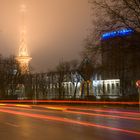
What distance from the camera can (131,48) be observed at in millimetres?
52719

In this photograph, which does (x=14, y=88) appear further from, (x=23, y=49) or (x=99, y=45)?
(x=23, y=49)

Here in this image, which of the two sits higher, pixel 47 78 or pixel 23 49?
pixel 23 49

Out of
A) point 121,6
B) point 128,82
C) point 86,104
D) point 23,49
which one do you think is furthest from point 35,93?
point 23,49

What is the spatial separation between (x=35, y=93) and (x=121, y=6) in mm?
57155

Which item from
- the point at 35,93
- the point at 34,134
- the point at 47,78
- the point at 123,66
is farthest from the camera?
the point at 47,78

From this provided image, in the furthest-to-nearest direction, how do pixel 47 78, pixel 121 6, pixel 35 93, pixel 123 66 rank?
pixel 47 78 < pixel 35 93 < pixel 123 66 < pixel 121 6

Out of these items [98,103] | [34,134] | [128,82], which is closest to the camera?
[34,134]

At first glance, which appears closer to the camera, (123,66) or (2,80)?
(123,66)

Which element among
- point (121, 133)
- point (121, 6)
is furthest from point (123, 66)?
point (121, 133)

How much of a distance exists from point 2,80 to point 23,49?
80096 millimetres

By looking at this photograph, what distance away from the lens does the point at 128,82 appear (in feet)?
322

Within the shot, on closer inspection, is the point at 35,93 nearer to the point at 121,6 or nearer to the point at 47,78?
the point at 47,78

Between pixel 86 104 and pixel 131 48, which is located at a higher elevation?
pixel 131 48

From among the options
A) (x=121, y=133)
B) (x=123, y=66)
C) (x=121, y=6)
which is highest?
(x=121, y=6)
